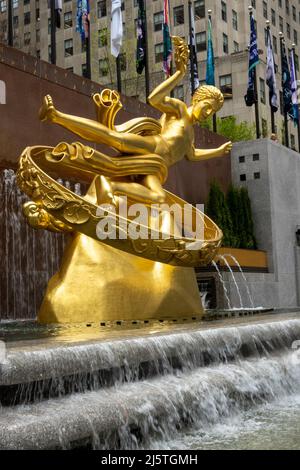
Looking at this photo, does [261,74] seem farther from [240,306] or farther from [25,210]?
[25,210]

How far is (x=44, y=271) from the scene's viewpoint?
487 inches

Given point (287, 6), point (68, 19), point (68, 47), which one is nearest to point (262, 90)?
point (68, 47)

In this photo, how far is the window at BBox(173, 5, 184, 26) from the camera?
4654 centimetres

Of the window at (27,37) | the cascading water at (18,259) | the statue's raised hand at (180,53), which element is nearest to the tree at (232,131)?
the window at (27,37)

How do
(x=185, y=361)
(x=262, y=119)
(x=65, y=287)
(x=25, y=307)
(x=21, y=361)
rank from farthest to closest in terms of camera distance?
(x=262, y=119) < (x=25, y=307) < (x=65, y=287) < (x=185, y=361) < (x=21, y=361)

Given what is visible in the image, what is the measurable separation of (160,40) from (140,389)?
1737 inches

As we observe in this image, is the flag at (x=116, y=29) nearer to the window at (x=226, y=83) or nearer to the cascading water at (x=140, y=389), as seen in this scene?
the cascading water at (x=140, y=389)

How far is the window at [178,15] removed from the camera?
153ft

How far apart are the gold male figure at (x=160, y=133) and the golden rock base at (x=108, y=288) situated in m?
1.11

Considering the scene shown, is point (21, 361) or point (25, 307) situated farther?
point (25, 307)

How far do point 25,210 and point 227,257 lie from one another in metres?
9.19

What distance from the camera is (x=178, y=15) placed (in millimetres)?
46750
